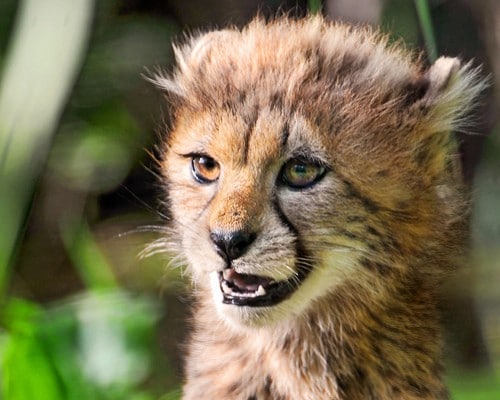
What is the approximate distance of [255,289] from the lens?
221 centimetres

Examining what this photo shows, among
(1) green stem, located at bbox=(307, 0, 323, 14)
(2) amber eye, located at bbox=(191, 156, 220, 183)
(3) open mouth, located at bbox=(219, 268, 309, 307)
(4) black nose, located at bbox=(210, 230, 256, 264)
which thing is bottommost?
(3) open mouth, located at bbox=(219, 268, 309, 307)

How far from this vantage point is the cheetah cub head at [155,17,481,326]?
217cm

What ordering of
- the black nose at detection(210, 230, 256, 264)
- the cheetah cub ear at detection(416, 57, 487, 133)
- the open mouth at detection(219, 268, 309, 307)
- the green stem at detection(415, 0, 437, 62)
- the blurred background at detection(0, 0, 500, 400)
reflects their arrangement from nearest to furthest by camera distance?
the black nose at detection(210, 230, 256, 264) < the open mouth at detection(219, 268, 309, 307) < the cheetah cub ear at detection(416, 57, 487, 133) < the green stem at detection(415, 0, 437, 62) < the blurred background at detection(0, 0, 500, 400)

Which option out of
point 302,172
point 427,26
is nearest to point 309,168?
point 302,172

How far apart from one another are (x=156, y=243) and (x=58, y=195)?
1561 mm

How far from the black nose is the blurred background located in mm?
442

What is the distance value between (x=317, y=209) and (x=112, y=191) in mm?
1896

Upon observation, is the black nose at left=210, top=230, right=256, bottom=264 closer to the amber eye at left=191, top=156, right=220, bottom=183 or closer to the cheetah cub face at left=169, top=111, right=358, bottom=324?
the cheetah cub face at left=169, top=111, right=358, bottom=324

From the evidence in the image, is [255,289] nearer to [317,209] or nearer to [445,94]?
[317,209]

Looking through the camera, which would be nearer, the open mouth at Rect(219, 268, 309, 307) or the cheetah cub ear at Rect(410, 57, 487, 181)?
the open mouth at Rect(219, 268, 309, 307)

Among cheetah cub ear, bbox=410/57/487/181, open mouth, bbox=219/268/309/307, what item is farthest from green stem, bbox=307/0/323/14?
open mouth, bbox=219/268/309/307

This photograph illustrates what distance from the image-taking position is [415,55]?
8.38 feet

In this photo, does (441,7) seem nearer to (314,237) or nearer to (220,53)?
(220,53)

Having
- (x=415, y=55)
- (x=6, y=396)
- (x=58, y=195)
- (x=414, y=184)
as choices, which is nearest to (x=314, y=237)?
(x=414, y=184)
